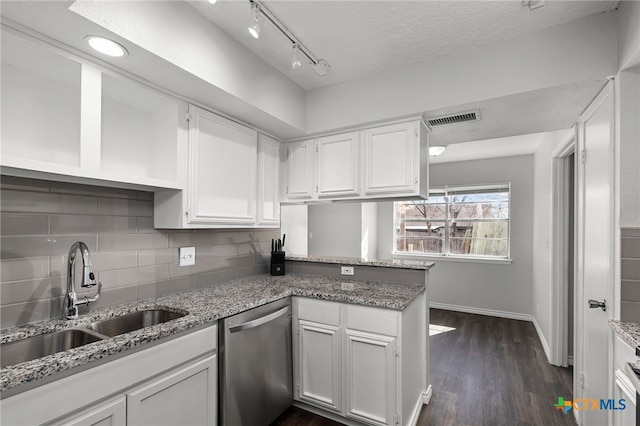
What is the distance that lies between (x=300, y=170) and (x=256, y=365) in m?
1.65

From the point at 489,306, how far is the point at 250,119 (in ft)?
14.8

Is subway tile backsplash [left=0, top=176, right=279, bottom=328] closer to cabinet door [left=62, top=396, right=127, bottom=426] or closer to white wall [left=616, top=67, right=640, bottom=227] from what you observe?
cabinet door [left=62, top=396, right=127, bottom=426]

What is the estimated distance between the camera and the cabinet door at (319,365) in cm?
203

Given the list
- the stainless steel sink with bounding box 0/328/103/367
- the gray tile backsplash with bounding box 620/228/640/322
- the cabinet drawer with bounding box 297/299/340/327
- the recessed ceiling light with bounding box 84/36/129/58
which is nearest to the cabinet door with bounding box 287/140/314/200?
the cabinet drawer with bounding box 297/299/340/327

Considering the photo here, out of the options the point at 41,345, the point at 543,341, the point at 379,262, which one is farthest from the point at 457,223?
the point at 41,345

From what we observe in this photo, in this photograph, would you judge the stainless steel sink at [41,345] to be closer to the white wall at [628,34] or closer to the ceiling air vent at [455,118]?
the ceiling air vent at [455,118]

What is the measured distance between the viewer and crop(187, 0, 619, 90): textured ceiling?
1.65 meters

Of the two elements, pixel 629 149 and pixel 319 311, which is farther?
pixel 319 311

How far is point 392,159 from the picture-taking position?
92.0 inches

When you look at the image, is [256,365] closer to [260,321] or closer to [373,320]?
[260,321]

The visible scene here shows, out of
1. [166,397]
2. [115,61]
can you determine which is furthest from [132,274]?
[115,61]

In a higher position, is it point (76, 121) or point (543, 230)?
point (76, 121)

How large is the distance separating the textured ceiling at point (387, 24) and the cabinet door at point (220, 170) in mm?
583

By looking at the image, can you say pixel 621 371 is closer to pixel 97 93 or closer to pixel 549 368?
pixel 549 368
